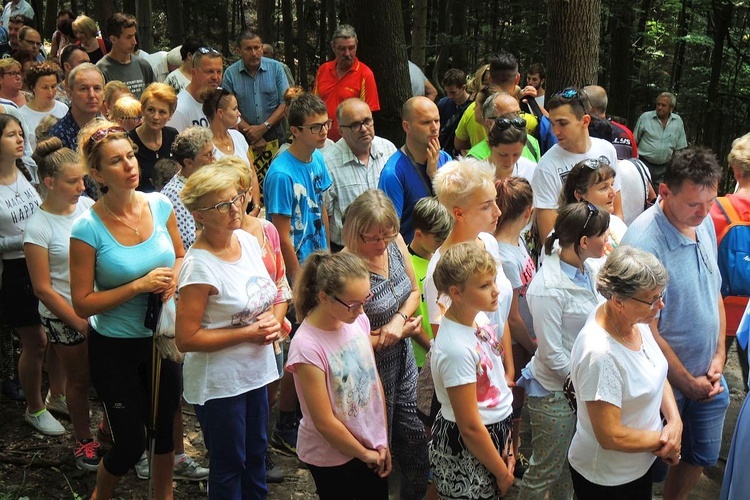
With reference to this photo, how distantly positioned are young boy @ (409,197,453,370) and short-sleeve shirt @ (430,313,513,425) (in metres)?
0.77

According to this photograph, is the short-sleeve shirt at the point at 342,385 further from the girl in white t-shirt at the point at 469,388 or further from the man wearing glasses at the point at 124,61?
the man wearing glasses at the point at 124,61

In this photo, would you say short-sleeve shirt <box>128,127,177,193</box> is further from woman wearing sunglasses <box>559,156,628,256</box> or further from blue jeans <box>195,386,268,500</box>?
woman wearing sunglasses <box>559,156,628,256</box>

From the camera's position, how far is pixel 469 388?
10.7 feet

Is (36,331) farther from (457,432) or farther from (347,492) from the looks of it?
(457,432)

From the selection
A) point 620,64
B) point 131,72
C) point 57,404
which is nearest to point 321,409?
point 57,404

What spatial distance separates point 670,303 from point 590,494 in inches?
43.9

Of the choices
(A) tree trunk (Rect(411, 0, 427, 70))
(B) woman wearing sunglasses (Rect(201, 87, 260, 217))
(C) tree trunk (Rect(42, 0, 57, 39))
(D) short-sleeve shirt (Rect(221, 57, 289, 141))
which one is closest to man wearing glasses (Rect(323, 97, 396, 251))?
(B) woman wearing sunglasses (Rect(201, 87, 260, 217))

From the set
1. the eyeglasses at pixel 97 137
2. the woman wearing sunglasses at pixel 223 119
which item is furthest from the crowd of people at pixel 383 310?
the woman wearing sunglasses at pixel 223 119

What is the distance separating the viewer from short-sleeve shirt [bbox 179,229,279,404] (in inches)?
139

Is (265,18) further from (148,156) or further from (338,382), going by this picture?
(338,382)

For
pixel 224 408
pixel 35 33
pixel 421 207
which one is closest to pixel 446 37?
pixel 35 33

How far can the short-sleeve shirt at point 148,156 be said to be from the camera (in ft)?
18.3

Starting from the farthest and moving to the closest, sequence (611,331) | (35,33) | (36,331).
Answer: (35,33) < (36,331) < (611,331)

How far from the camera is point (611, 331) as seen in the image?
10.5 ft
